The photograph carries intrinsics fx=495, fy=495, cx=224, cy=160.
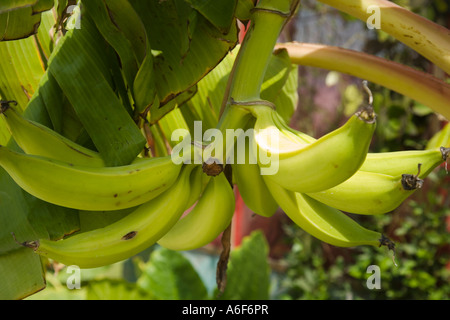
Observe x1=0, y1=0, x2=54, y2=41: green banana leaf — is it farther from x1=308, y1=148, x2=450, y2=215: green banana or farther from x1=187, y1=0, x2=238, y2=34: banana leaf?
x1=308, y1=148, x2=450, y2=215: green banana

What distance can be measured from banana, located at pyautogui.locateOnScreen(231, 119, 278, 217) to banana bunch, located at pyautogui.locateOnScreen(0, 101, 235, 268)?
0.06 feet

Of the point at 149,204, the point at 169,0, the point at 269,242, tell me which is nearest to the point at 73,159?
the point at 149,204

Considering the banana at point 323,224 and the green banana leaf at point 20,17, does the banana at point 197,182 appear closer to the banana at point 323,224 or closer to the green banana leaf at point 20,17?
the banana at point 323,224

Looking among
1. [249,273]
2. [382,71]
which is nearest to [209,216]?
[382,71]

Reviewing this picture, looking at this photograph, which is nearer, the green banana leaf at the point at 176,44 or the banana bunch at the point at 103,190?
the banana bunch at the point at 103,190

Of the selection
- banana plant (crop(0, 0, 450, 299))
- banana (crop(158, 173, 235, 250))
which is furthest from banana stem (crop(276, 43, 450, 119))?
banana (crop(158, 173, 235, 250))

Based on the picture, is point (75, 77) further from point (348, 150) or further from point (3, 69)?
point (348, 150)

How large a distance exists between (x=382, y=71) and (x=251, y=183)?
0.74 ft

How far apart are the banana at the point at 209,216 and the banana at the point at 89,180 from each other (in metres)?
0.05

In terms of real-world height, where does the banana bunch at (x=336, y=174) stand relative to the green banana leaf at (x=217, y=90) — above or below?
below

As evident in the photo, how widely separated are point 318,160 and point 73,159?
8.9 inches

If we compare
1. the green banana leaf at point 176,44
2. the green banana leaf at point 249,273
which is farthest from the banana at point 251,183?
the green banana leaf at point 249,273

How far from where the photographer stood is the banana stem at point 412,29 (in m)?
0.50

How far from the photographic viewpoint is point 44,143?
441 mm
